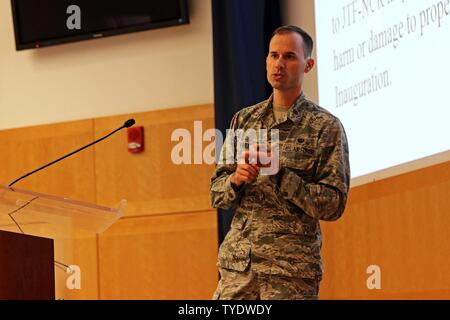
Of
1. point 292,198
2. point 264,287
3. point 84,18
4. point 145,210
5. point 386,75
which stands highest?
point 84,18

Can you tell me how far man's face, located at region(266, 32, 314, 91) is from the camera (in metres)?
2.92

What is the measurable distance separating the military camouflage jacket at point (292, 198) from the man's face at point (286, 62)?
69mm

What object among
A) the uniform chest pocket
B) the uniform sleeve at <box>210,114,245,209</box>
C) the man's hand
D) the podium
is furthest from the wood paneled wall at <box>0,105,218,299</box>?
the man's hand

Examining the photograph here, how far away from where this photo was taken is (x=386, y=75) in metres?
4.48

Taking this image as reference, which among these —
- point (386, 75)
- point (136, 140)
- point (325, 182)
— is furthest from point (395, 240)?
point (136, 140)

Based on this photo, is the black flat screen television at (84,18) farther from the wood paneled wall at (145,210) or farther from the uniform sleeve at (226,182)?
the uniform sleeve at (226,182)

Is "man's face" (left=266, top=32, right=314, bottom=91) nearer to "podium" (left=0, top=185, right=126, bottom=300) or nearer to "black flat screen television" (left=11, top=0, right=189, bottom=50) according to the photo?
"podium" (left=0, top=185, right=126, bottom=300)

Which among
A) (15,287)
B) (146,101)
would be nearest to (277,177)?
(15,287)

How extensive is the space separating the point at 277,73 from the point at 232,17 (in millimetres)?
2645

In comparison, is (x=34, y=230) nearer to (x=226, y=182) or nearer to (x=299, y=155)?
(x=226, y=182)

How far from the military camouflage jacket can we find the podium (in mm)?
582

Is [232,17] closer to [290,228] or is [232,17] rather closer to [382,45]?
[382,45]

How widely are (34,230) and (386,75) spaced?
6.42 ft

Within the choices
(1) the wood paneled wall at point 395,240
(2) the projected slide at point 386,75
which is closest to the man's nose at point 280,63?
(2) the projected slide at point 386,75
